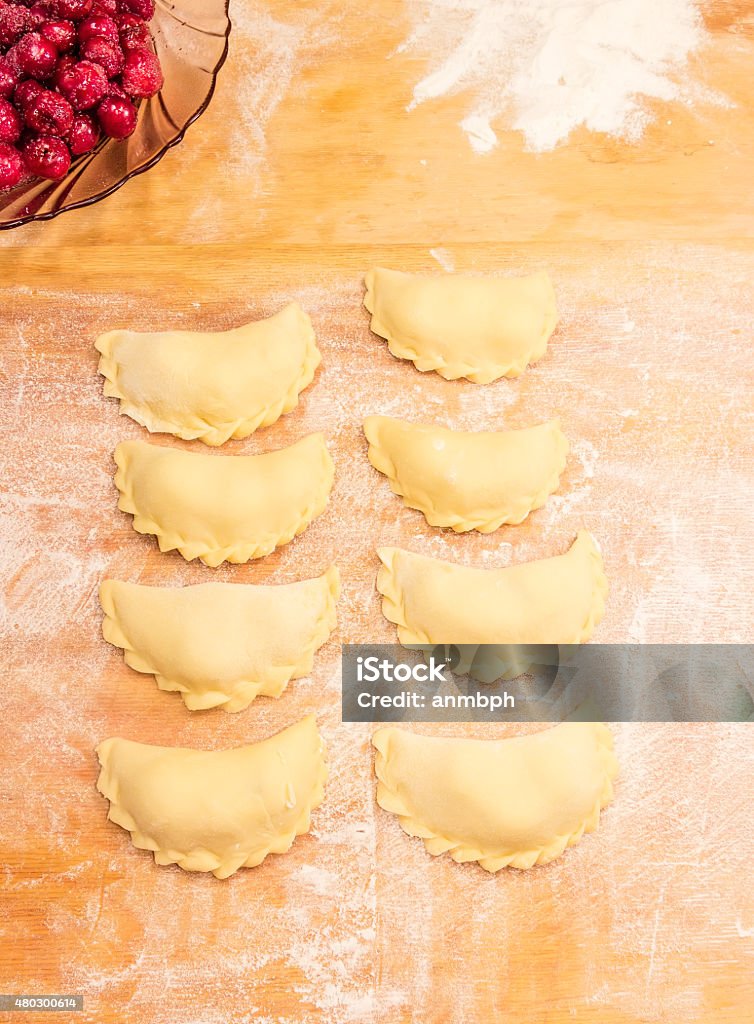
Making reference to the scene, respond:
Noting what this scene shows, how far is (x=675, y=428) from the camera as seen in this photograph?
5.43 ft

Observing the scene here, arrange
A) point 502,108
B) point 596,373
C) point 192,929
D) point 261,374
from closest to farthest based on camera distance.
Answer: point 192,929 → point 261,374 → point 596,373 → point 502,108

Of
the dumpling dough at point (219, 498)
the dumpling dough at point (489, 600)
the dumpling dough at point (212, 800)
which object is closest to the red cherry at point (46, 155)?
the dumpling dough at point (219, 498)

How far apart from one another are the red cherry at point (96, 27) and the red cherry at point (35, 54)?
0.06 meters

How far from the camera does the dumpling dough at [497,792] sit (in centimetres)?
143

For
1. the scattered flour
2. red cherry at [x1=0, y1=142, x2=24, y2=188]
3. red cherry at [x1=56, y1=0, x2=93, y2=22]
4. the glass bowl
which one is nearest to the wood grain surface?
the scattered flour

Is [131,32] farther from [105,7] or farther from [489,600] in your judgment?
[489,600]

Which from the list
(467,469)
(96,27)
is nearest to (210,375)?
(467,469)

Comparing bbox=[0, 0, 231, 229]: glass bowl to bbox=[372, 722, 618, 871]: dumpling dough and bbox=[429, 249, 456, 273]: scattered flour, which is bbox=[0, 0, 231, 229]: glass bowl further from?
bbox=[372, 722, 618, 871]: dumpling dough

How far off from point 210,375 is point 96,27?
59cm

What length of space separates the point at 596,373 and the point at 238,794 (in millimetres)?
993

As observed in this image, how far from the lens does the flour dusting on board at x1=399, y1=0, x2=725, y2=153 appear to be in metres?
1.78

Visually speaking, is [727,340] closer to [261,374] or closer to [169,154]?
[261,374]

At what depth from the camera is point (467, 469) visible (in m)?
1.56

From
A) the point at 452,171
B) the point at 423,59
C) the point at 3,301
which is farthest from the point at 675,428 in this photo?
the point at 3,301
